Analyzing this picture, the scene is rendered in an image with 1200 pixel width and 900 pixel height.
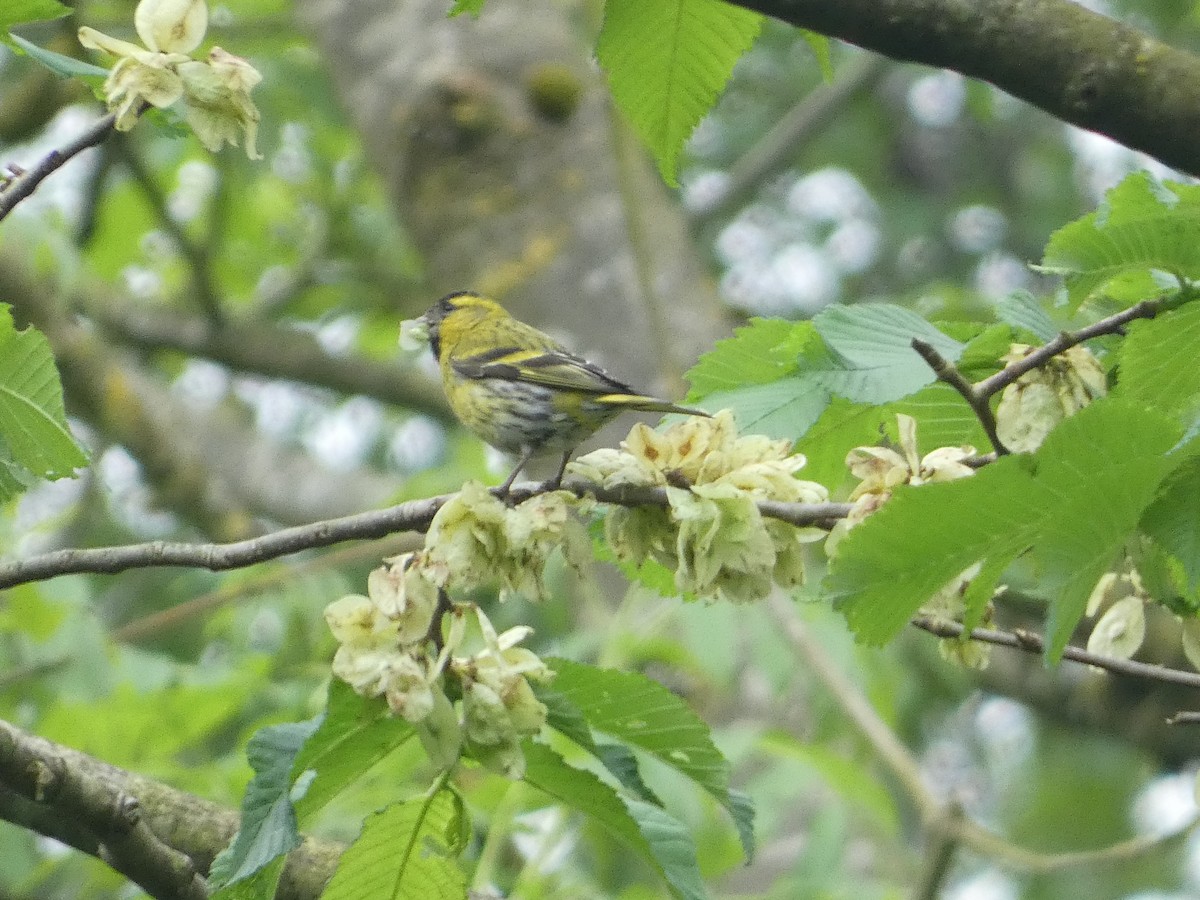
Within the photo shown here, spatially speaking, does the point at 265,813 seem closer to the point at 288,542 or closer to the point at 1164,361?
the point at 288,542

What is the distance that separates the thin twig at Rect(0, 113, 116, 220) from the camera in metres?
2.12

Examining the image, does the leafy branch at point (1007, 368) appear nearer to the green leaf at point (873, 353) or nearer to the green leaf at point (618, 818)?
the green leaf at point (873, 353)

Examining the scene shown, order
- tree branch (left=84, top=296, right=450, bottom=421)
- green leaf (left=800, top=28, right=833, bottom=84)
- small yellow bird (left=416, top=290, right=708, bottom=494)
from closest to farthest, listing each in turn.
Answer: green leaf (left=800, top=28, right=833, bottom=84) < small yellow bird (left=416, top=290, right=708, bottom=494) < tree branch (left=84, top=296, right=450, bottom=421)

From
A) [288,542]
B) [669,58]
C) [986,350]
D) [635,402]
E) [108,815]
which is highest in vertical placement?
[669,58]

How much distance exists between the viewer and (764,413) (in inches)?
76.9

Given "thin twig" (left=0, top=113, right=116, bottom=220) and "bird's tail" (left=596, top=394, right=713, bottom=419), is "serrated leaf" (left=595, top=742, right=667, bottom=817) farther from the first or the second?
"thin twig" (left=0, top=113, right=116, bottom=220)

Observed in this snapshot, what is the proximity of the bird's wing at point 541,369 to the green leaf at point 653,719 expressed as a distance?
1.73m

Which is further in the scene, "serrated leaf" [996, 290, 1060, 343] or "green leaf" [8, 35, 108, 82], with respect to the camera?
"green leaf" [8, 35, 108, 82]

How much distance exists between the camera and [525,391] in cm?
421

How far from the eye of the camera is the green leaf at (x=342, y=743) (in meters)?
1.95

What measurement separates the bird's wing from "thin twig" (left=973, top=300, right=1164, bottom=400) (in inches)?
79.3

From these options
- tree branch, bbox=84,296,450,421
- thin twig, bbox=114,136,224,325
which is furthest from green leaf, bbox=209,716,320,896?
tree branch, bbox=84,296,450,421

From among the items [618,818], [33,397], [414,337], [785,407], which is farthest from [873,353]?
[414,337]

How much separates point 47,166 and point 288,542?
26.5 inches
